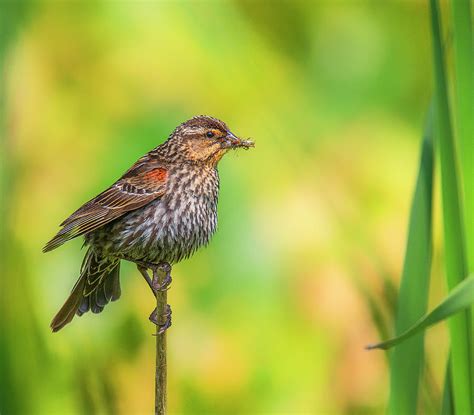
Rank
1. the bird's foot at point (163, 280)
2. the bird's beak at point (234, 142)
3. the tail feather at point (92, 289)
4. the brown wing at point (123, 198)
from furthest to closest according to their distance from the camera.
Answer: the tail feather at point (92, 289) < the brown wing at point (123, 198) < the bird's beak at point (234, 142) < the bird's foot at point (163, 280)

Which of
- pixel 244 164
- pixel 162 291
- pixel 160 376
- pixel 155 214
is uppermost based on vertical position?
pixel 244 164

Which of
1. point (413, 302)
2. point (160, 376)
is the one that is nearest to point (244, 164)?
point (160, 376)

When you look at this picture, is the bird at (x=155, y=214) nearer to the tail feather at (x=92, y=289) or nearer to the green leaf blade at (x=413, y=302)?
the tail feather at (x=92, y=289)

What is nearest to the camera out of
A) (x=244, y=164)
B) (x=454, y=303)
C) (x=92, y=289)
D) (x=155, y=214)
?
(x=454, y=303)

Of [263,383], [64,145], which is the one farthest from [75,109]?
[263,383]

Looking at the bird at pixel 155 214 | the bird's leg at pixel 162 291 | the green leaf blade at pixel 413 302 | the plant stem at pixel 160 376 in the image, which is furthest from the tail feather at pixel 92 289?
the green leaf blade at pixel 413 302

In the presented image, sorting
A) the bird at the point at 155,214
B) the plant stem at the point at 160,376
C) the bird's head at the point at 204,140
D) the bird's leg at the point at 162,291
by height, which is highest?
the bird's head at the point at 204,140

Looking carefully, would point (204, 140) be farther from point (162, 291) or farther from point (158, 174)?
point (162, 291)
